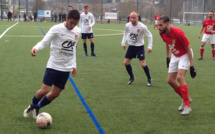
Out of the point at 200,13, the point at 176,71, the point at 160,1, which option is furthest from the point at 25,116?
the point at 160,1

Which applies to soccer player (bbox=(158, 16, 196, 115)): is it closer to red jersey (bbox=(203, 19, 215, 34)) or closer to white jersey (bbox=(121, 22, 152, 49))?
white jersey (bbox=(121, 22, 152, 49))

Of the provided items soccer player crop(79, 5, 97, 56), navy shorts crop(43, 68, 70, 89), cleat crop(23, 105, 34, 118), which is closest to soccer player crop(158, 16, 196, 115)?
navy shorts crop(43, 68, 70, 89)

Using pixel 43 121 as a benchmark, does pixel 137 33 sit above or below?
above

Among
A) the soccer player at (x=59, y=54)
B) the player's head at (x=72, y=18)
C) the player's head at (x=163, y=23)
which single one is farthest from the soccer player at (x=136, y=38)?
the player's head at (x=72, y=18)

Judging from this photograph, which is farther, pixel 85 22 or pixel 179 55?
pixel 85 22

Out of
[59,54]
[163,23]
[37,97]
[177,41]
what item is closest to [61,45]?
[59,54]

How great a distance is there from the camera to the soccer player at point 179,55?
588cm

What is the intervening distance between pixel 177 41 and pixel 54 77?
7.91 ft

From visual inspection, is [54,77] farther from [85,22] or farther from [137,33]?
[85,22]

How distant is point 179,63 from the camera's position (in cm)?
613

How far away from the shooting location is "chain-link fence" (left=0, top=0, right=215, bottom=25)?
168 feet

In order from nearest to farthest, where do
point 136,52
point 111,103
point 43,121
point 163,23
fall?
point 43,121 → point 163,23 → point 111,103 → point 136,52

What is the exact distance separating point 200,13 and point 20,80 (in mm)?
47358

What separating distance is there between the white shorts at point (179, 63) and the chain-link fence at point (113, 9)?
43.3 meters
